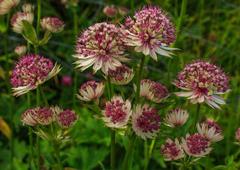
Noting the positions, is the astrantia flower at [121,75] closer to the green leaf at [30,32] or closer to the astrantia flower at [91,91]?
the astrantia flower at [91,91]

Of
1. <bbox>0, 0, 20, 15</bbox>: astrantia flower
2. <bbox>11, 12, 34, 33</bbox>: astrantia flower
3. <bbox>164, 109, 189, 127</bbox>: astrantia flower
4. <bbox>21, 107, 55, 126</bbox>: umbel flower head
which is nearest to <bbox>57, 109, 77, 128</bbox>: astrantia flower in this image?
<bbox>21, 107, 55, 126</bbox>: umbel flower head

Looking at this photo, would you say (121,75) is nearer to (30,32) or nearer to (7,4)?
(30,32)

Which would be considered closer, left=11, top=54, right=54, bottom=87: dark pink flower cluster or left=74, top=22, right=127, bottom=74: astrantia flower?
left=74, top=22, right=127, bottom=74: astrantia flower

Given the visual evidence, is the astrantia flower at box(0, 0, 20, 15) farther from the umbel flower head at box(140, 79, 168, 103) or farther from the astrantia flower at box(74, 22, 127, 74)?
the umbel flower head at box(140, 79, 168, 103)

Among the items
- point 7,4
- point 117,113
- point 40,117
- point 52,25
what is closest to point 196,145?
point 117,113

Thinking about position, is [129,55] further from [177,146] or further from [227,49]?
[227,49]
